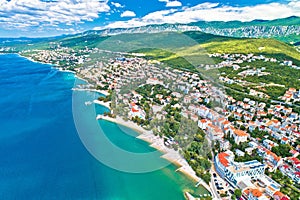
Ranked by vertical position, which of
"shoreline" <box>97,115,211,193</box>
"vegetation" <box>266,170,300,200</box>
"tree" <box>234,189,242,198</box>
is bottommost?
"vegetation" <box>266,170,300,200</box>

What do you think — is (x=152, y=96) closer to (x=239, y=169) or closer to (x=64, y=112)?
(x=64, y=112)

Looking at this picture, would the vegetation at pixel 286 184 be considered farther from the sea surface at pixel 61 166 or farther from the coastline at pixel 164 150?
the sea surface at pixel 61 166

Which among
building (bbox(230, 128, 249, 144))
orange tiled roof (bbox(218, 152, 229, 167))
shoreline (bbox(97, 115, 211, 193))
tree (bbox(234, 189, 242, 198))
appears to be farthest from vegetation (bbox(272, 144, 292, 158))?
shoreline (bbox(97, 115, 211, 193))

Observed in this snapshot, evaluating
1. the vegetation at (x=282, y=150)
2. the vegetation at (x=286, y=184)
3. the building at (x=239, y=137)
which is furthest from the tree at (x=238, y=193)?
the building at (x=239, y=137)

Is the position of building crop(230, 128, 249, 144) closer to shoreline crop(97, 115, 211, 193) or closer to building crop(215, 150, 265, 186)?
building crop(215, 150, 265, 186)

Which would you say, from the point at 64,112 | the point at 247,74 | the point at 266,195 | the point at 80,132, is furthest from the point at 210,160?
the point at 247,74

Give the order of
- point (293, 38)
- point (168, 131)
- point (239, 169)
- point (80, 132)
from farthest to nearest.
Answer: point (293, 38) → point (80, 132) → point (168, 131) → point (239, 169)
